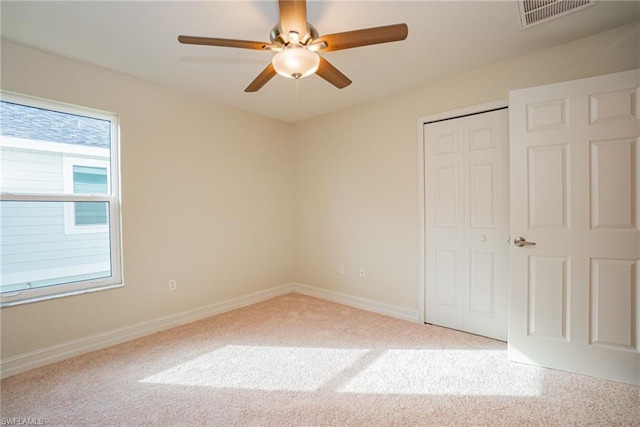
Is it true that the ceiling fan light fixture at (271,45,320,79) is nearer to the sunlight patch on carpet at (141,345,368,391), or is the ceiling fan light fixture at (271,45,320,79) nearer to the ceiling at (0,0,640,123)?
the ceiling at (0,0,640,123)

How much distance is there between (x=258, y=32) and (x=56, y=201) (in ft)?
7.06

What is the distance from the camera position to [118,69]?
8.91 feet

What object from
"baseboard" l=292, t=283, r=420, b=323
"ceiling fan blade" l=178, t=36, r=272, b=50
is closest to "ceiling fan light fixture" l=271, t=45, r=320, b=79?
"ceiling fan blade" l=178, t=36, r=272, b=50

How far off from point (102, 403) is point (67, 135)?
2151 mm

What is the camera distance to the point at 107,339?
106 inches

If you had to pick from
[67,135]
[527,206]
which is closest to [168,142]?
[67,135]

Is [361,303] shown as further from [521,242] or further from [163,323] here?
[163,323]

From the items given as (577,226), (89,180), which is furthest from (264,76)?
(577,226)

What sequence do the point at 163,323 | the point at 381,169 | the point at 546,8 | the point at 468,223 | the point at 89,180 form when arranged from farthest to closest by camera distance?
the point at 381,169, the point at 163,323, the point at 468,223, the point at 89,180, the point at 546,8

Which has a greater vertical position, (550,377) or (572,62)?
(572,62)

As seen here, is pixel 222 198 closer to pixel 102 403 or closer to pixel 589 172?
pixel 102 403

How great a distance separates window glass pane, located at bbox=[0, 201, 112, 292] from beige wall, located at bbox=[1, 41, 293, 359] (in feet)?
0.65

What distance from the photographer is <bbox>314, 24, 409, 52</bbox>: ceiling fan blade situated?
160 cm

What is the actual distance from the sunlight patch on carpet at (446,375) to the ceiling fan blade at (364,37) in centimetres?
217
